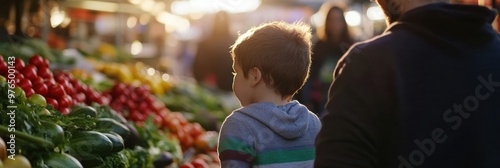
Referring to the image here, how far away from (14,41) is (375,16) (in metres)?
17.6

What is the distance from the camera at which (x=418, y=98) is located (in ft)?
6.81

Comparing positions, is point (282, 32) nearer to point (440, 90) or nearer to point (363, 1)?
point (440, 90)

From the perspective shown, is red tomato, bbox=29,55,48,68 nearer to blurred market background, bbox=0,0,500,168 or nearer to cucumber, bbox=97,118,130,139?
blurred market background, bbox=0,0,500,168

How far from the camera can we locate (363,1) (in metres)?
24.5

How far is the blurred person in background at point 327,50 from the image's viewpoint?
7.21 metres

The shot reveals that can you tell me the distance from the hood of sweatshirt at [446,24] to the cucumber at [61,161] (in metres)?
1.44

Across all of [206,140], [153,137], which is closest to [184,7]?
[206,140]

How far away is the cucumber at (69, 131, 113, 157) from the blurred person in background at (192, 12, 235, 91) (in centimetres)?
710

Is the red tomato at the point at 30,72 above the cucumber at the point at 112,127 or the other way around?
above

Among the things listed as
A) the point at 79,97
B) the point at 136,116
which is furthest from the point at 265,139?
the point at 136,116

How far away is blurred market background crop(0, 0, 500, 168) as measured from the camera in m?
3.19

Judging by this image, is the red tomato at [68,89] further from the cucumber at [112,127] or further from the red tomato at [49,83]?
the cucumber at [112,127]

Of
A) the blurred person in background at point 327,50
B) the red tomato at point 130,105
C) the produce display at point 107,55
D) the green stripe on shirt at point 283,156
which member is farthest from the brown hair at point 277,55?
the produce display at point 107,55

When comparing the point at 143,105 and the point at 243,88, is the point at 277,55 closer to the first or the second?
the point at 243,88
